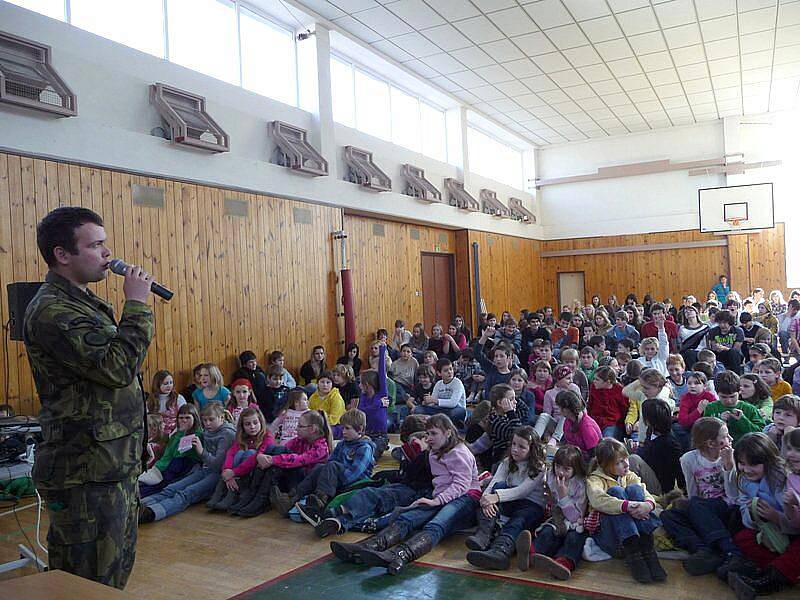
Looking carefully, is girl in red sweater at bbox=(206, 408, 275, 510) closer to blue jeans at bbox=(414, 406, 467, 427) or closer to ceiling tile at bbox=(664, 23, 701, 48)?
blue jeans at bbox=(414, 406, 467, 427)

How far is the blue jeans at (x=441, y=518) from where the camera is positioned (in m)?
3.76

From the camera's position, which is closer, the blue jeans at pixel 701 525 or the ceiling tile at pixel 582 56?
the blue jeans at pixel 701 525

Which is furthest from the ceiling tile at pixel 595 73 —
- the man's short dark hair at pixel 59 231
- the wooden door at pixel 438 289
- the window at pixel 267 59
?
the man's short dark hair at pixel 59 231

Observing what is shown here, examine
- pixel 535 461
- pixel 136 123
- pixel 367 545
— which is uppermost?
pixel 136 123

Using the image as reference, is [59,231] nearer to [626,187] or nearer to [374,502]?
[374,502]

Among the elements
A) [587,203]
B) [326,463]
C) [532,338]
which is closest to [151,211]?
[326,463]

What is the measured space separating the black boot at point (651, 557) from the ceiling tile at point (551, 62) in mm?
8808

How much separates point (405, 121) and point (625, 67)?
3973 millimetres

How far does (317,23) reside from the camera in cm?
892

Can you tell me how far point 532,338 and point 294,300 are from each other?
3706 millimetres

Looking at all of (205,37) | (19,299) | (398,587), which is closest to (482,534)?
(398,587)

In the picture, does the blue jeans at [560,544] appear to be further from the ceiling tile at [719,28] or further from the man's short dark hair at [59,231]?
the ceiling tile at [719,28]

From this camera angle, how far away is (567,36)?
31.6 ft

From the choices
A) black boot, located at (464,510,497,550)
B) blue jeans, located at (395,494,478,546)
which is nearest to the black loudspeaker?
blue jeans, located at (395,494,478,546)
